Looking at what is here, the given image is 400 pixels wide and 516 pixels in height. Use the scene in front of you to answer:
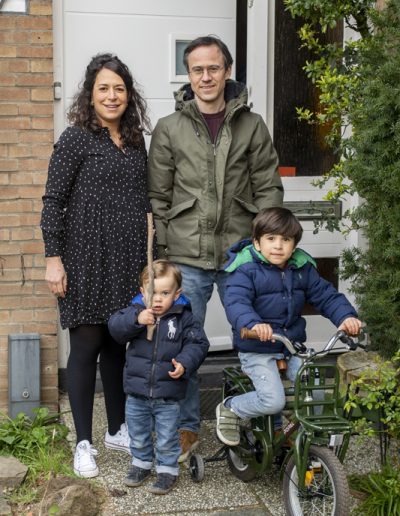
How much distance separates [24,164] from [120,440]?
67.7 inches

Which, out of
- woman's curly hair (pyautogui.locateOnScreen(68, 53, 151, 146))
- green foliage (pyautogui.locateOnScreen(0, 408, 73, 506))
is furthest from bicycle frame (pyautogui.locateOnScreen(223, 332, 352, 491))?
woman's curly hair (pyautogui.locateOnScreen(68, 53, 151, 146))

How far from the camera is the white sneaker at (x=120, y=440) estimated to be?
5.02 m

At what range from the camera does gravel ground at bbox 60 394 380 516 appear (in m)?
4.39

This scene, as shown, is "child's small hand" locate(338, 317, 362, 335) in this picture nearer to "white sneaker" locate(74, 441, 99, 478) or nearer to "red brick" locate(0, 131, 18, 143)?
"white sneaker" locate(74, 441, 99, 478)

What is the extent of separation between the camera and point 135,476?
4625 mm

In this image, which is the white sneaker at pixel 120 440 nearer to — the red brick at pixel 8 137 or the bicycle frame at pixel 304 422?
the bicycle frame at pixel 304 422

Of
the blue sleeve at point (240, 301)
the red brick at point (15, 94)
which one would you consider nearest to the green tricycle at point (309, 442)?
A: the blue sleeve at point (240, 301)

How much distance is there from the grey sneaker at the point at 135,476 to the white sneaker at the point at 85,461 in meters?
0.19

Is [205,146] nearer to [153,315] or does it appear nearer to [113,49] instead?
[153,315]

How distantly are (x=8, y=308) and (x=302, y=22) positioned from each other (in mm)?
2663

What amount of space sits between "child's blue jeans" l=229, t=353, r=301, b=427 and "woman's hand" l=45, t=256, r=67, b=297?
0.95m

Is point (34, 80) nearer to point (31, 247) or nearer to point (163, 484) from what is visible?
point (31, 247)

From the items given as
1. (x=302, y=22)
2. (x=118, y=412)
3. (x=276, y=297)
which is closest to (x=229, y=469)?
(x=118, y=412)

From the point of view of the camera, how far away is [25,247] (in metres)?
5.60
